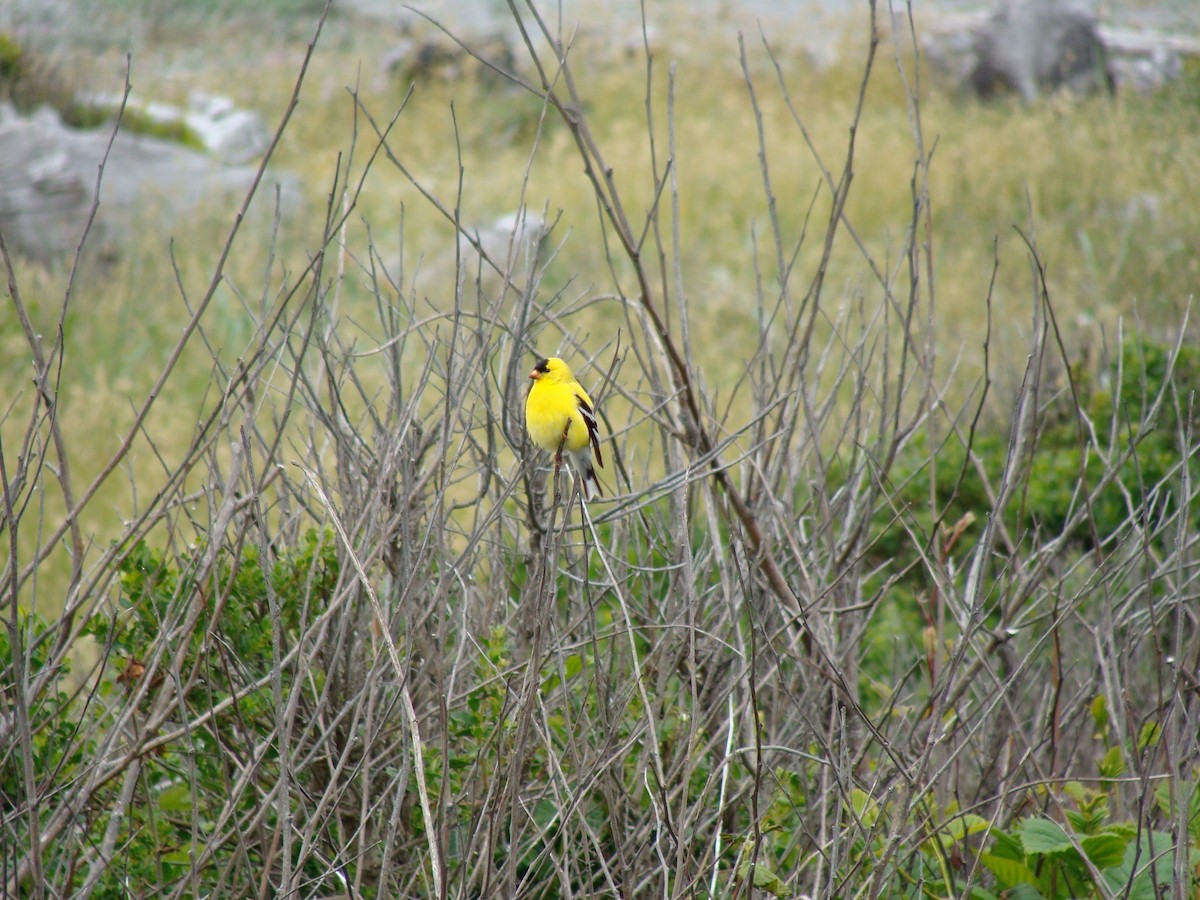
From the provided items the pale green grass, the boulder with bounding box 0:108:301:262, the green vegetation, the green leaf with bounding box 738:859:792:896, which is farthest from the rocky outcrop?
the green leaf with bounding box 738:859:792:896

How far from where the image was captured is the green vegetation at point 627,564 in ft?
6.23

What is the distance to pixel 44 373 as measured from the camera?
6.23ft

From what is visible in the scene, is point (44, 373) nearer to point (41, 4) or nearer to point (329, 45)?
point (329, 45)

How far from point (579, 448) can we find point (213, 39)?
734 inches

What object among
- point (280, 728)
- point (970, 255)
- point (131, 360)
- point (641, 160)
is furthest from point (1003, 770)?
point (641, 160)

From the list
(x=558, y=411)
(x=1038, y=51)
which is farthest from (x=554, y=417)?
(x=1038, y=51)

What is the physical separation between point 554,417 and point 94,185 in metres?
9.02

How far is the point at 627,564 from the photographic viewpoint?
1882mm

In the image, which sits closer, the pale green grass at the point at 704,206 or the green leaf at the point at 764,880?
the green leaf at the point at 764,880

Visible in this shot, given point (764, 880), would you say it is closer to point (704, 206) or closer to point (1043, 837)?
point (1043, 837)

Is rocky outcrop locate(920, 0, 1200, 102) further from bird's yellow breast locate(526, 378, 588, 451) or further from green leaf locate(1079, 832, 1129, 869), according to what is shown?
green leaf locate(1079, 832, 1129, 869)

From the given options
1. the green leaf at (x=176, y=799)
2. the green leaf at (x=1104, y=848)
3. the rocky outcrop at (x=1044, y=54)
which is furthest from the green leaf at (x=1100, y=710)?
the rocky outcrop at (x=1044, y=54)

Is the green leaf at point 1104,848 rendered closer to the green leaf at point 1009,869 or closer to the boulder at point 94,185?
the green leaf at point 1009,869

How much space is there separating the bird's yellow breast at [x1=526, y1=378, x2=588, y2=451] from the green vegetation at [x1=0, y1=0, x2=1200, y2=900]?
0.35ft
